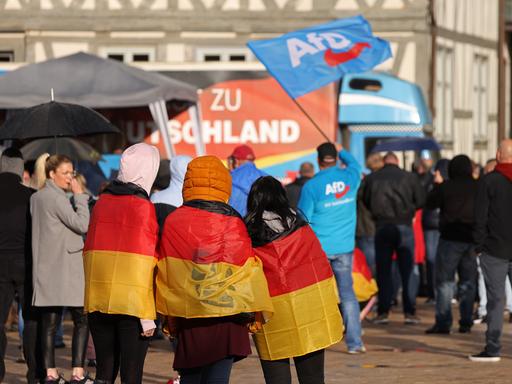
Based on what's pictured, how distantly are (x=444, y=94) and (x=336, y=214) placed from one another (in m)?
22.1

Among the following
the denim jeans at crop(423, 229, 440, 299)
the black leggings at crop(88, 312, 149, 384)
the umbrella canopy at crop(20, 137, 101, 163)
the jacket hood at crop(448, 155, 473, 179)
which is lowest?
the denim jeans at crop(423, 229, 440, 299)

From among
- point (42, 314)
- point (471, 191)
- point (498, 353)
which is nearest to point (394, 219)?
point (471, 191)

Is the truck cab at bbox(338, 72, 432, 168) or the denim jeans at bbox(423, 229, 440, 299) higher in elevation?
the truck cab at bbox(338, 72, 432, 168)

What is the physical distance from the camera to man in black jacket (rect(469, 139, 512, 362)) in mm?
13406

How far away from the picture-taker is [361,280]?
16656 mm

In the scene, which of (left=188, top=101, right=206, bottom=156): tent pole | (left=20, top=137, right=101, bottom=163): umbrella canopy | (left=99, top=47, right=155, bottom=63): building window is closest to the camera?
(left=20, top=137, right=101, bottom=163): umbrella canopy

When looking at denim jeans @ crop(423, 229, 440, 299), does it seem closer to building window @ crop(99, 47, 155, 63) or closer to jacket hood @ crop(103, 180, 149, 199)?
jacket hood @ crop(103, 180, 149, 199)

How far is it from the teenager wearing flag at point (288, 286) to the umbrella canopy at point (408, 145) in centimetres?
1332

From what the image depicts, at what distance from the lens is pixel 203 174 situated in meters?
8.47

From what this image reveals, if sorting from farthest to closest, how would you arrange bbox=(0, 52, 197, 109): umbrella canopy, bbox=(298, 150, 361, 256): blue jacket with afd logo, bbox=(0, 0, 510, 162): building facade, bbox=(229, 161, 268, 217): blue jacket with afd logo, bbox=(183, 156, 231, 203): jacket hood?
1. bbox=(0, 0, 510, 162): building facade
2. bbox=(0, 52, 197, 109): umbrella canopy
3. bbox=(229, 161, 268, 217): blue jacket with afd logo
4. bbox=(298, 150, 361, 256): blue jacket with afd logo
5. bbox=(183, 156, 231, 203): jacket hood

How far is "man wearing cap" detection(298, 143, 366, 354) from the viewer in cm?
1403

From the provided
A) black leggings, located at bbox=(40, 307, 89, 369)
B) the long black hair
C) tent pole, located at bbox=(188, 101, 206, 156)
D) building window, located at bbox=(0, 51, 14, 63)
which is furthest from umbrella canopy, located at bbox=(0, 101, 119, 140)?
building window, located at bbox=(0, 51, 14, 63)

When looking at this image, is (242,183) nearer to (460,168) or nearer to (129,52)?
(460,168)

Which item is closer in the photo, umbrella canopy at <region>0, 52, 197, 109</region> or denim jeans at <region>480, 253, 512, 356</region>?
denim jeans at <region>480, 253, 512, 356</region>
